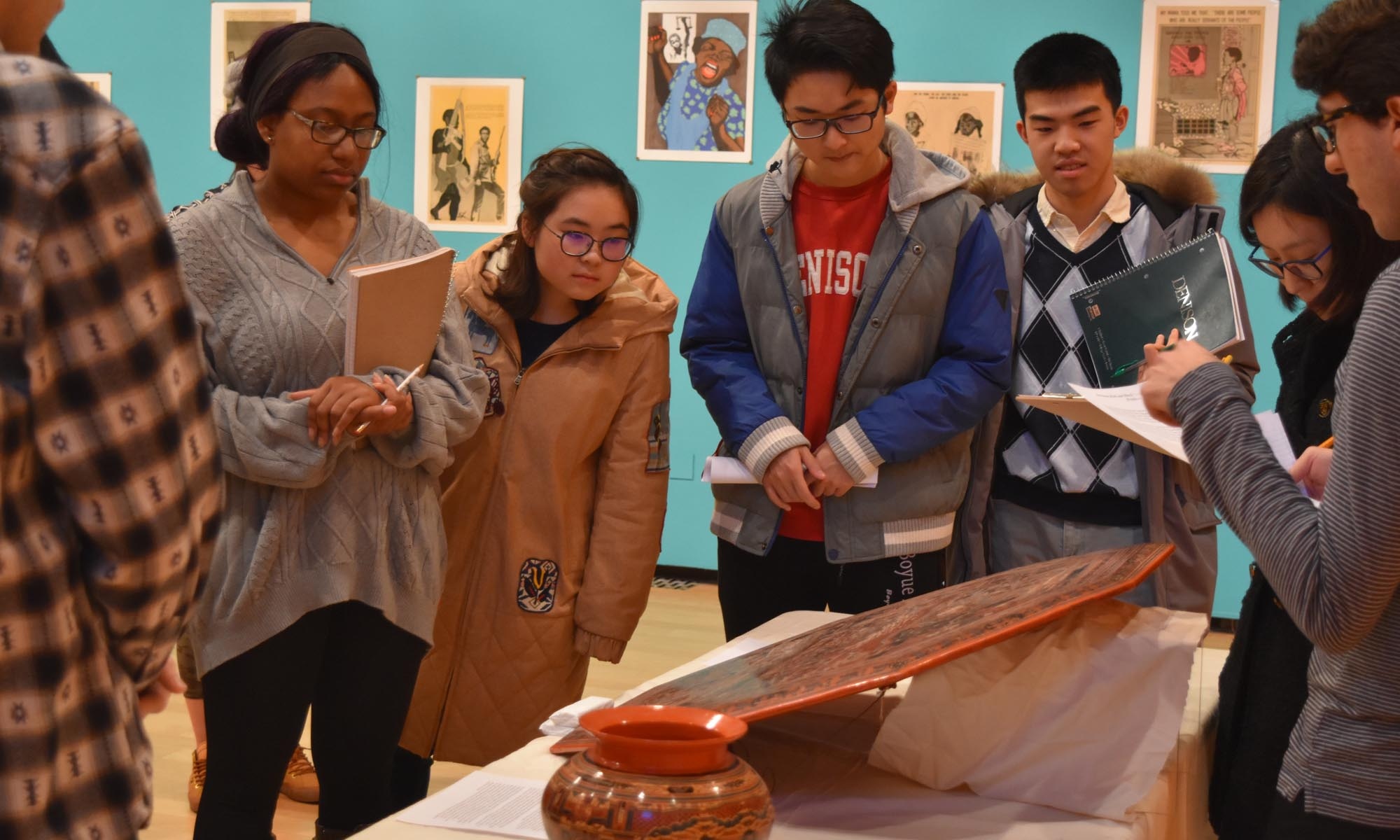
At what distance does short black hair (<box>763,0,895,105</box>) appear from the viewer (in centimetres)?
259

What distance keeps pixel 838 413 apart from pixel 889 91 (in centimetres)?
68

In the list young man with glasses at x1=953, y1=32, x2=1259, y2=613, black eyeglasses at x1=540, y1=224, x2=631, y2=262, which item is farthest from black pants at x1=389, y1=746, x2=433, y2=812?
young man with glasses at x1=953, y1=32, x2=1259, y2=613

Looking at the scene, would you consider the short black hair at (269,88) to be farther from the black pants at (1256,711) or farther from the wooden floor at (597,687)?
the black pants at (1256,711)

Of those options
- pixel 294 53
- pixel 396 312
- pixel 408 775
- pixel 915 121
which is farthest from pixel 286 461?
pixel 915 121

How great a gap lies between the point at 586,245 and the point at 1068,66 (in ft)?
3.83

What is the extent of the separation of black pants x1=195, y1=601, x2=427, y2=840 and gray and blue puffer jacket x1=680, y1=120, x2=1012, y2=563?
81 centimetres

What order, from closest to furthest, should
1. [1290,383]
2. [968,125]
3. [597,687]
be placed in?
1. [1290,383]
2. [597,687]
3. [968,125]

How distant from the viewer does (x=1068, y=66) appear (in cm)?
291

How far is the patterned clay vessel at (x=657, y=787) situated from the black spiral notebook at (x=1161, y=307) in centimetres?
134

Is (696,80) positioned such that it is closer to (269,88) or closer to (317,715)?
(269,88)

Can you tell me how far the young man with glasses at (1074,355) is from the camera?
8.93ft

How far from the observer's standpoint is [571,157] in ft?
9.32

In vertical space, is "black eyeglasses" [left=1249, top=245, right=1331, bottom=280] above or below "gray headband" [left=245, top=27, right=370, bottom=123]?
below

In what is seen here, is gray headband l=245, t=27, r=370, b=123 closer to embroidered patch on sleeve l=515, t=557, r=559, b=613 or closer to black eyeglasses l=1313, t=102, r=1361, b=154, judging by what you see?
embroidered patch on sleeve l=515, t=557, r=559, b=613
